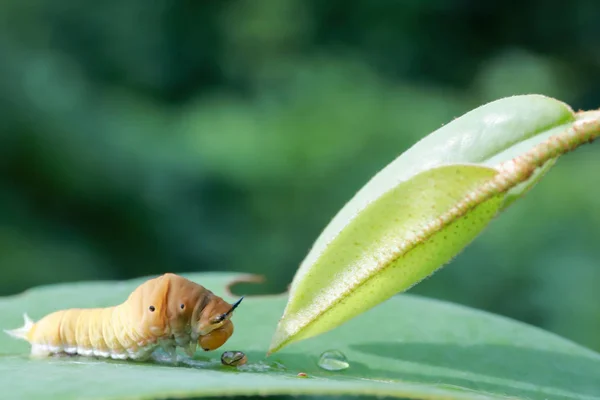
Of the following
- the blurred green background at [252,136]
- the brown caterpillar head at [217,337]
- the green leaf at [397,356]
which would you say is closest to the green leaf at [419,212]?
the green leaf at [397,356]

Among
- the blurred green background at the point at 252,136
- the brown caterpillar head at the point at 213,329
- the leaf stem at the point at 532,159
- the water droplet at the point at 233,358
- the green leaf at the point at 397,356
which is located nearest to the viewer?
the leaf stem at the point at 532,159

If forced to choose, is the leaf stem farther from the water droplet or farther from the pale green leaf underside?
the water droplet

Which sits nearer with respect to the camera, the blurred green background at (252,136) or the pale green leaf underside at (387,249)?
the pale green leaf underside at (387,249)

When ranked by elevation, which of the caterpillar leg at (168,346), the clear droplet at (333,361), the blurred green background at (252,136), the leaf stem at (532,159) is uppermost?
the blurred green background at (252,136)

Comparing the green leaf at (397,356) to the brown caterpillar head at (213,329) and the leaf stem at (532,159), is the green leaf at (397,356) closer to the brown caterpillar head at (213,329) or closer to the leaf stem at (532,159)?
the brown caterpillar head at (213,329)

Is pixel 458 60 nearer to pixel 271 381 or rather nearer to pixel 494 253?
pixel 494 253

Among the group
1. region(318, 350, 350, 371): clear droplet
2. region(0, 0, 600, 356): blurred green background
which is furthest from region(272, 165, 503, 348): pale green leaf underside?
region(0, 0, 600, 356): blurred green background
